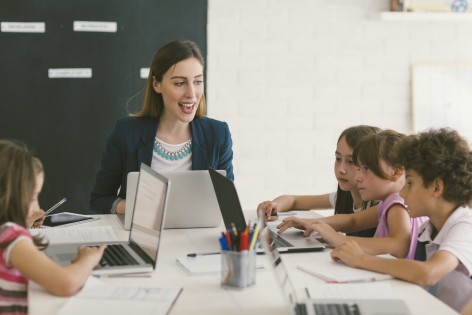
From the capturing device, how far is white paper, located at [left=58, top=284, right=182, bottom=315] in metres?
1.47

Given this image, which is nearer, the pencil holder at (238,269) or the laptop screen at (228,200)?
the pencil holder at (238,269)

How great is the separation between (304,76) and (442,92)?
31.3 inches

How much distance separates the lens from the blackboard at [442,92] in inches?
158

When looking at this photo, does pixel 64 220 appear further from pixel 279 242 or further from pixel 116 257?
pixel 279 242

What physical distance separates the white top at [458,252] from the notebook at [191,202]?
0.75m

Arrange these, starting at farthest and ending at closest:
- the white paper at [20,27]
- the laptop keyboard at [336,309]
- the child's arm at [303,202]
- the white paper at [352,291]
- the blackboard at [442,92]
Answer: the blackboard at [442,92]
the white paper at [20,27]
the child's arm at [303,202]
the white paper at [352,291]
the laptop keyboard at [336,309]

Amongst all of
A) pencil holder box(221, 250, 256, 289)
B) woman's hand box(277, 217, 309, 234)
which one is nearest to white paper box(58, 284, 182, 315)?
pencil holder box(221, 250, 256, 289)

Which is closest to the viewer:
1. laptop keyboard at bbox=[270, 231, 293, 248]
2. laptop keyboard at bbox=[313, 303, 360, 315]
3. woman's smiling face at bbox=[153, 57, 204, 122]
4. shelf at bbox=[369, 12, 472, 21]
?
laptop keyboard at bbox=[313, 303, 360, 315]

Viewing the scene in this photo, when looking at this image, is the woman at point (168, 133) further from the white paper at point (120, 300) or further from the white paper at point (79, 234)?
the white paper at point (120, 300)

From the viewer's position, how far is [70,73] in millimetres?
3721

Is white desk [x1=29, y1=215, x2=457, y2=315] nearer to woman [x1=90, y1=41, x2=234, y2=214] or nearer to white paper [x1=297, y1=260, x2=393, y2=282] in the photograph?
white paper [x1=297, y1=260, x2=393, y2=282]

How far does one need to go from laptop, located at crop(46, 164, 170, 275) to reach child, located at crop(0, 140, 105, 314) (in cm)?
8

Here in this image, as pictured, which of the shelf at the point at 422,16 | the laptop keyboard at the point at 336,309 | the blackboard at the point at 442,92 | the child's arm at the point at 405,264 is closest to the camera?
the laptop keyboard at the point at 336,309

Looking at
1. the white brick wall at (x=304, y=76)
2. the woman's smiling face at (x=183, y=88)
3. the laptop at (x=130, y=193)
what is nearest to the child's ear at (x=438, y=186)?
the laptop at (x=130, y=193)
